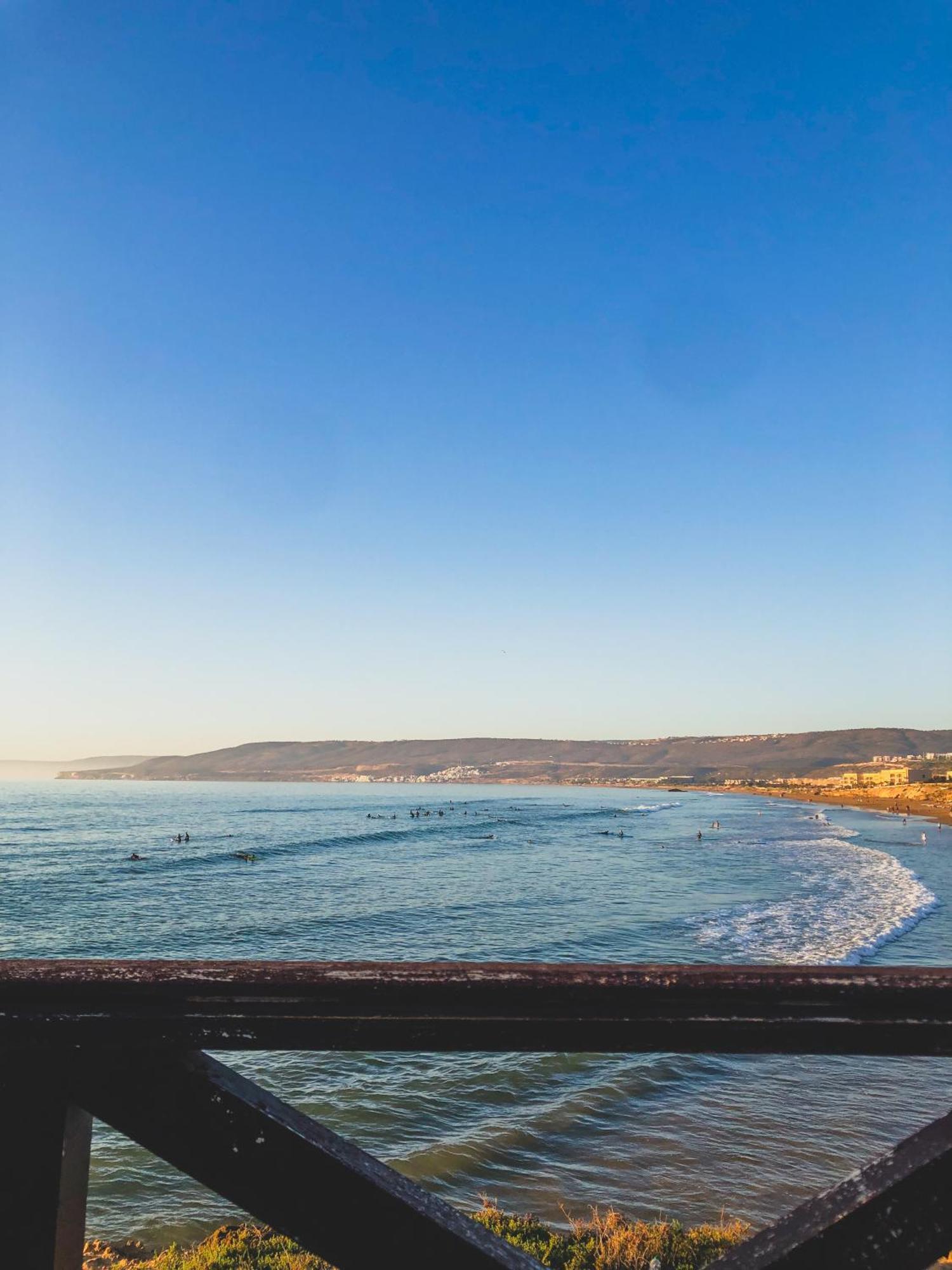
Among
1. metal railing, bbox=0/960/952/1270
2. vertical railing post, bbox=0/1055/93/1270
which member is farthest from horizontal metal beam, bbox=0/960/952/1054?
vertical railing post, bbox=0/1055/93/1270

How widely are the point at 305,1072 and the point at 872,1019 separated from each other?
489 inches

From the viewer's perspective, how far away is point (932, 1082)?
37.3 feet

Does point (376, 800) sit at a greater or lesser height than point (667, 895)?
lesser

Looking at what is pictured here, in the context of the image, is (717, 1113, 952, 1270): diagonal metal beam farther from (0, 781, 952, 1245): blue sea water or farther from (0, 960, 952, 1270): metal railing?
(0, 781, 952, 1245): blue sea water

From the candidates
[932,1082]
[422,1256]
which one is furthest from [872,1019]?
[932,1082]

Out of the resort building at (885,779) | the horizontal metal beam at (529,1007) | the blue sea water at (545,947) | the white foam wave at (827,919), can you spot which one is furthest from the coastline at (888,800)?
the horizontal metal beam at (529,1007)

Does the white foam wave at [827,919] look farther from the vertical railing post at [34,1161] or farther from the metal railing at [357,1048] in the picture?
the vertical railing post at [34,1161]

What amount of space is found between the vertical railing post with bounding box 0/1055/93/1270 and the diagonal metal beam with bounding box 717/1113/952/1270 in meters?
1.17

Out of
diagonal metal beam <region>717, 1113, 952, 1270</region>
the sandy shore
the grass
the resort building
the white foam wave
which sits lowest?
the resort building

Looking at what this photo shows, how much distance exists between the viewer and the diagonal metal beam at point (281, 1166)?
1358 millimetres

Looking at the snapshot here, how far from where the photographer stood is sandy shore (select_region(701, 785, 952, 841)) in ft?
299

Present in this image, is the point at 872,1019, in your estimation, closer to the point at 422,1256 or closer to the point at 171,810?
the point at 422,1256

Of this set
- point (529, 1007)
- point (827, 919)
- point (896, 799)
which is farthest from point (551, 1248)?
point (896, 799)

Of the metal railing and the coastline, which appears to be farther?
the coastline
